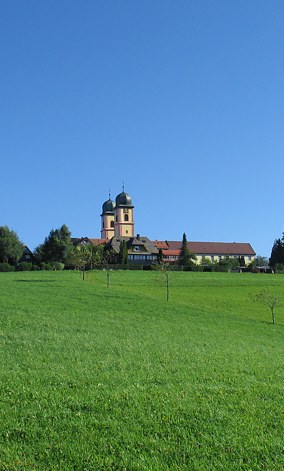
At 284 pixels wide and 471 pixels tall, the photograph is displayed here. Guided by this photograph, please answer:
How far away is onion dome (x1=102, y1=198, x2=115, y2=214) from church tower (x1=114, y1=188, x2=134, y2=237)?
649cm

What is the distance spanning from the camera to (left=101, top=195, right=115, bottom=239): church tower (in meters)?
190

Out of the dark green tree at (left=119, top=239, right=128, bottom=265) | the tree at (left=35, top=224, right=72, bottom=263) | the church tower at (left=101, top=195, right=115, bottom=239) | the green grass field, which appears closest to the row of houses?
the church tower at (left=101, top=195, right=115, bottom=239)

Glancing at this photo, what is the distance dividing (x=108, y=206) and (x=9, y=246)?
86.6 m

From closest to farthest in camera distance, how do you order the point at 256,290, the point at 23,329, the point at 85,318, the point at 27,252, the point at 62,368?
the point at 62,368 → the point at 23,329 → the point at 85,318 → the point at 256,290 → the point at 27,252

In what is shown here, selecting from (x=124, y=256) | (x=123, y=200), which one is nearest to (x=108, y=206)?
(x=123, y=200)

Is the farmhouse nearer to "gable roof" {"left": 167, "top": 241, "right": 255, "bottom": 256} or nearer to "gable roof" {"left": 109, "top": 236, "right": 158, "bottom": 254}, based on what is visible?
"gable roof" {"left": 167, "top": 241, "right": 255, "bottom": 256}

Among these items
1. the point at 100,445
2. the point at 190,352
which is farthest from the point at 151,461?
the point at 190,352

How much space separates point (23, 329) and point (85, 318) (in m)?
6.17

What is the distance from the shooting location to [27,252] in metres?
130

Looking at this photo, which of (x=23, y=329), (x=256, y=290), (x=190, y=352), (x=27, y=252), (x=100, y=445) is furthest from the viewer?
(x=27, y=252)

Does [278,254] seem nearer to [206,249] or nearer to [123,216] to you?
[206,249]

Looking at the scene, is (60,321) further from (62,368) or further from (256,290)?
(256,290)

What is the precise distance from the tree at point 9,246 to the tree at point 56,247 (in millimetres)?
5229

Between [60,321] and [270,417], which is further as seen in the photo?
[60,321]
